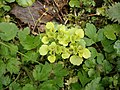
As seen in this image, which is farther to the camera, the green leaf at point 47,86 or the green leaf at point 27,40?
the green leaf at point 27,40

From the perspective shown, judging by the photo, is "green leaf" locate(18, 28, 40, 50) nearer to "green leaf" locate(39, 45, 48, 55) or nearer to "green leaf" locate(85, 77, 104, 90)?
"green leaf" locate(39, 45, 48, 55)

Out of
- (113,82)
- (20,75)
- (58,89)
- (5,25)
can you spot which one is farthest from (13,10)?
(113,82)

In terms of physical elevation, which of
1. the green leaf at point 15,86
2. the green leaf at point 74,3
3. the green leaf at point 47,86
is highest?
the green leaf at point 74,3

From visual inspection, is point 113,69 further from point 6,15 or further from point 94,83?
point 6,15

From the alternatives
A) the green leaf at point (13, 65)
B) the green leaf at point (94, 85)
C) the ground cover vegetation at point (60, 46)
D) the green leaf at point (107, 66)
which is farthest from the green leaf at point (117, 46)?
the green leaf at point (13, 65)

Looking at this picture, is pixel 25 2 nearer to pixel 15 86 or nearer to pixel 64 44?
pixel 64 44

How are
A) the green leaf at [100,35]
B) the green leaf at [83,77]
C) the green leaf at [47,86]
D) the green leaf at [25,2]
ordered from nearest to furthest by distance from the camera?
the green leaf at [47,86]
the green leaf at [83,77]
the green leaf at [100,35]
the green leaf at [25,2]

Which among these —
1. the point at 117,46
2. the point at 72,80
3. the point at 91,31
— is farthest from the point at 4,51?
the point at 117,46

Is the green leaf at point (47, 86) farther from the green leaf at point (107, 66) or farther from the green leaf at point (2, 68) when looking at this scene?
the green leaf at point (107, 66)
